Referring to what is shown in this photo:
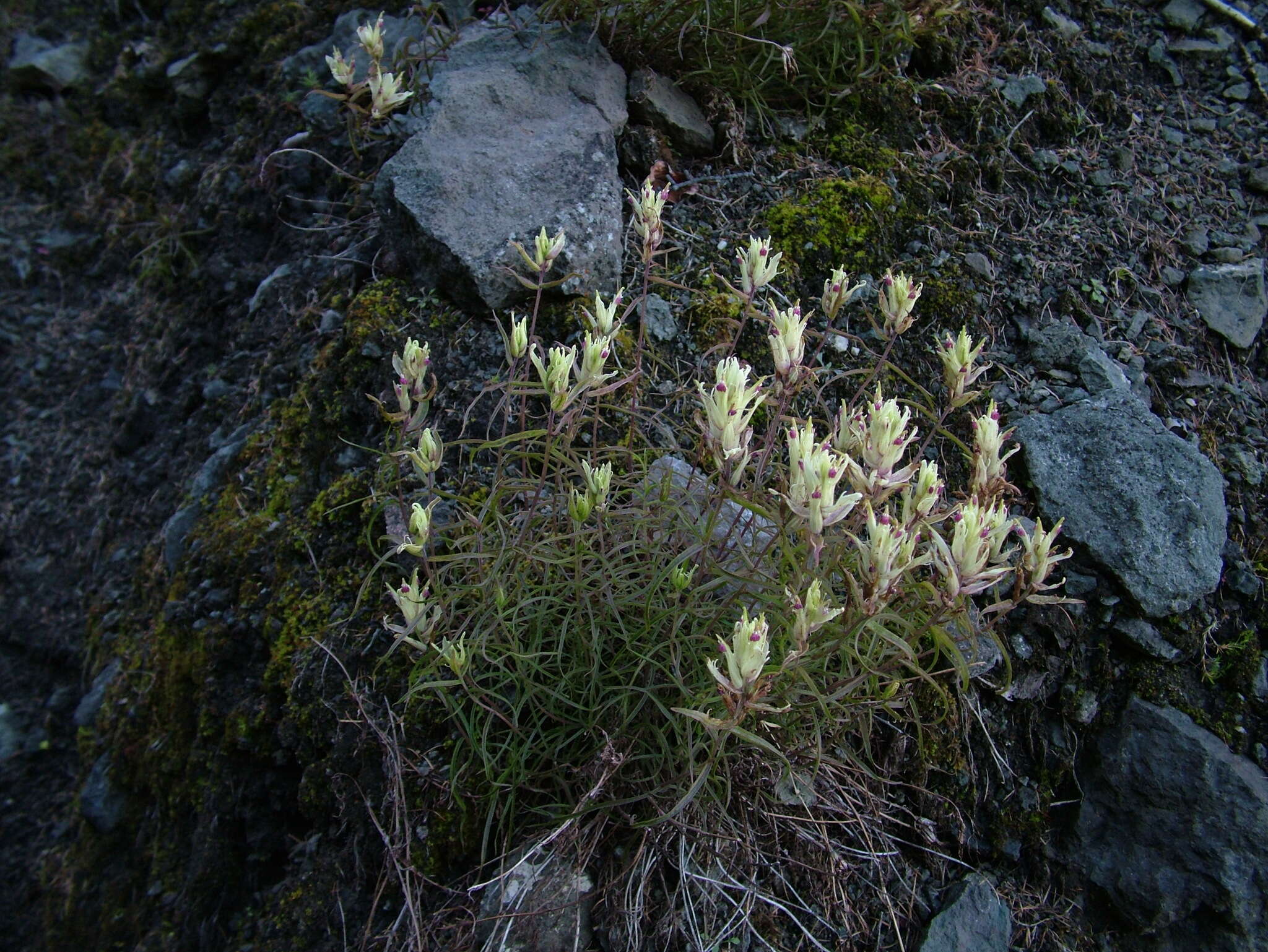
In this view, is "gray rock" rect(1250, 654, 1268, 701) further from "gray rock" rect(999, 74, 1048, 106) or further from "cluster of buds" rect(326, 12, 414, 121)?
"cluster of buds" rect(326, 12, 414, 121)

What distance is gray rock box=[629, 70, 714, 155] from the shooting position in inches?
119

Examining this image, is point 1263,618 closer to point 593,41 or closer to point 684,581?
point 684,581

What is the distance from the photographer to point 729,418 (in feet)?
5.23

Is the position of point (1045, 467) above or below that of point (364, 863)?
above

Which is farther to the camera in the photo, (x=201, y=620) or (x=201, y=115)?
(x=201, y=115)

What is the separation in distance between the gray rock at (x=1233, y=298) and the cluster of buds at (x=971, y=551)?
175 cm

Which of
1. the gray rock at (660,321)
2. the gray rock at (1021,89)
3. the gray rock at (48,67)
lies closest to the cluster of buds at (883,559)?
the gray rock at (660,321)

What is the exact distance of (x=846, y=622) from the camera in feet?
5.54

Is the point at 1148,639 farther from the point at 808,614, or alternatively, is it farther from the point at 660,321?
the point at 660,321

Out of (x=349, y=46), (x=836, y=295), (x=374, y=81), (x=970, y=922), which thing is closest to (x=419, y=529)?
(x=836, y=295)

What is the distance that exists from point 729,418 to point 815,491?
20 cm

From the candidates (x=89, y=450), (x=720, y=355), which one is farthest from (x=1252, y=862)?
(x=89, y=450)

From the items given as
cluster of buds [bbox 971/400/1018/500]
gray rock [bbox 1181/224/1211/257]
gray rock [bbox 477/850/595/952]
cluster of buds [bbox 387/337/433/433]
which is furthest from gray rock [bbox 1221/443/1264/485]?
cluster of buds [bbox 387/337/433/433]

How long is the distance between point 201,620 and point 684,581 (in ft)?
5.43
